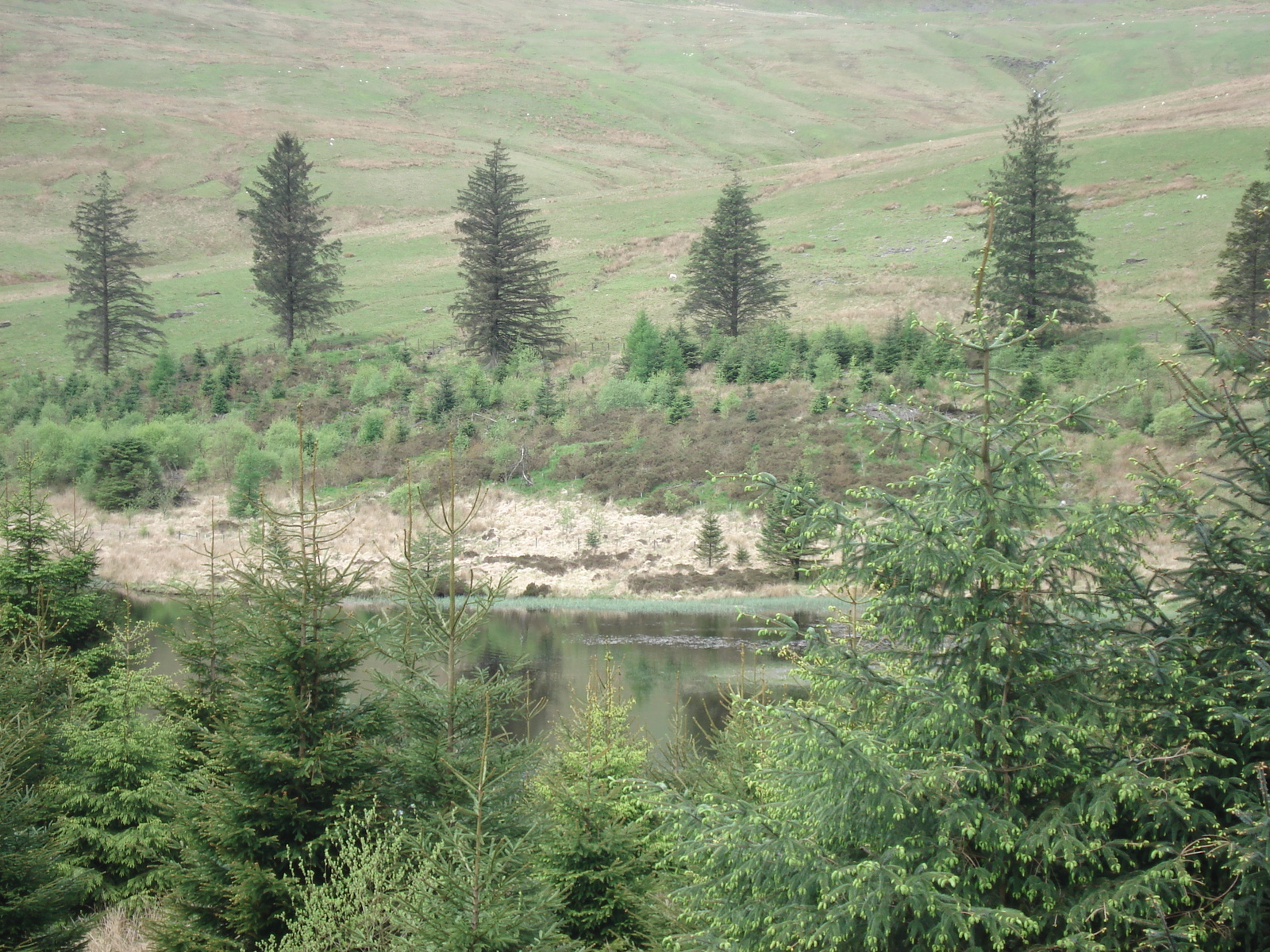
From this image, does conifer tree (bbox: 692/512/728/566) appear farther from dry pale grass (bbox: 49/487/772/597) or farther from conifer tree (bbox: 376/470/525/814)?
conifer tree (bbox: 376/470/525/814)

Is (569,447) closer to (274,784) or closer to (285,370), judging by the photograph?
(285,370)

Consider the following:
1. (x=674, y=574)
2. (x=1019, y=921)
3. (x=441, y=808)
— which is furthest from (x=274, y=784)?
(x=674, y=574)

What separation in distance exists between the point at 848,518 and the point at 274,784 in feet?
18.6

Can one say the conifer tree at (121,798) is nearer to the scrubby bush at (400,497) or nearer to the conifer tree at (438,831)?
the conifer tree at (438,831)

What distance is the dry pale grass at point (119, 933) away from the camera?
1006 cm

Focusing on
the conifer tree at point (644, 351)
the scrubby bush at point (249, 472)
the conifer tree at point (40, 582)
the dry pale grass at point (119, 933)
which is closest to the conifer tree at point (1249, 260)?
the conifer tree at point (644, 351)

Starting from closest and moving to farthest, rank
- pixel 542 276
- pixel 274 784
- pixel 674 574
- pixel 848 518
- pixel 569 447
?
1. pixel 848 518
2. pixel 274 784
3. pixel 674 574
4. pixel 569 447
5. pixel 542 276

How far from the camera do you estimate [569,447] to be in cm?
3872

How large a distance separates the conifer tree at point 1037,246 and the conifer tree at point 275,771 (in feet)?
117

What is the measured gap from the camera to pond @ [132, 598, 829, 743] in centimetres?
1930

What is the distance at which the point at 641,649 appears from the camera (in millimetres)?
24859

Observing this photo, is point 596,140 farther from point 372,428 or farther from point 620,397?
point 372,428

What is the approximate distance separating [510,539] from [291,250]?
2485cm

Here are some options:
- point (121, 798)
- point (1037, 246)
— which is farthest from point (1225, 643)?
point (1037, 246)
